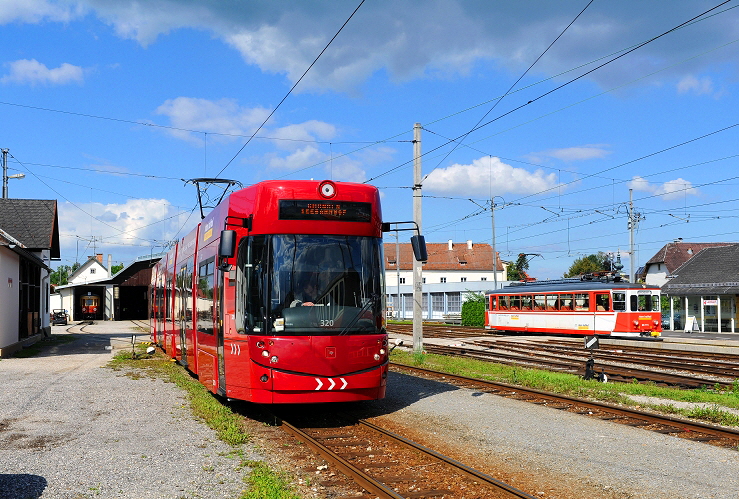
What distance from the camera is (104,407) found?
1212cm

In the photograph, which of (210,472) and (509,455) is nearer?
(210,472)

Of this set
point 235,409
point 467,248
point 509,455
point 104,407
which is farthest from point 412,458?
point 467,248

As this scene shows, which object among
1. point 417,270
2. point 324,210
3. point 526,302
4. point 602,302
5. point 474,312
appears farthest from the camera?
point 474,312

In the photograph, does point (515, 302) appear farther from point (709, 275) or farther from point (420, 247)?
point (420, 247)

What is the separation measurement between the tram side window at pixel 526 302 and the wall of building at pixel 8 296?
2401 centimetres

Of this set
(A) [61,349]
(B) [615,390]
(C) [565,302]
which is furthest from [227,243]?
(C) [565,302]

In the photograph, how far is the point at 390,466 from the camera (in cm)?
773

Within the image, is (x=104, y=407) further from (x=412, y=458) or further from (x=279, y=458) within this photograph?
(x=412, y=458)

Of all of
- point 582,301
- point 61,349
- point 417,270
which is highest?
point 417,270

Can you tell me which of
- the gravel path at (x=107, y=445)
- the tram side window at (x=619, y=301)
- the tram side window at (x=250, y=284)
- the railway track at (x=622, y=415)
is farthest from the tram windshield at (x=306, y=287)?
the tram side window at (x=619, y=301)

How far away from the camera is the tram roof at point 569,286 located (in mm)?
31875

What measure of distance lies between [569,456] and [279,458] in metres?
3.38

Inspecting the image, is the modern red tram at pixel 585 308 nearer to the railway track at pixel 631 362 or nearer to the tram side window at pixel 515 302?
the tram side window at pixel 515 302

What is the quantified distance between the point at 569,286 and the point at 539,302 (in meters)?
2.34
